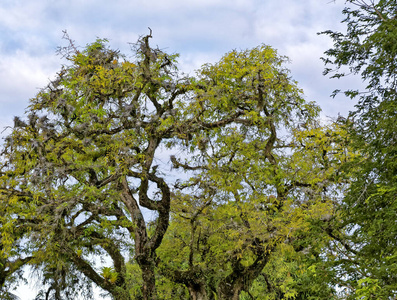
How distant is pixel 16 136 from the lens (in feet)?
44.9

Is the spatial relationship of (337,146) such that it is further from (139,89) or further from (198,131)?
(139,89)

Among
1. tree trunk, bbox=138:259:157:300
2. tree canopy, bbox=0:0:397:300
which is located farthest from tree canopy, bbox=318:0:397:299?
tree trunk, bbox=138:259:157:300

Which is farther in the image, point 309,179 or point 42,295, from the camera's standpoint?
point 42,295

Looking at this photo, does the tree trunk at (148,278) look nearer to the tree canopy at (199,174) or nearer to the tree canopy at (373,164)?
the tree canopy at (199,174)

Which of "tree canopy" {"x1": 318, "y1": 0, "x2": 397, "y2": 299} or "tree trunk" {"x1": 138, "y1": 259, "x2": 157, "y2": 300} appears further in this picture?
"tree trunk" {"x1": 138, "y1": 259, "x2": 157, "y2": 300}

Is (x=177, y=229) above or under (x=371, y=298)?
above

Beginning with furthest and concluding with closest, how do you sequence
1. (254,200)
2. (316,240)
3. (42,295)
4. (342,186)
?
(42,295), (342,186), (254,200), (316,240)

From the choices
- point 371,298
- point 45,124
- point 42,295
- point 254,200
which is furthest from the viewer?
point 42,295

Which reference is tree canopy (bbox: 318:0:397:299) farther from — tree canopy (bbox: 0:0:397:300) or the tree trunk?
the tree trunk

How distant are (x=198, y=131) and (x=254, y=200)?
3159 mm

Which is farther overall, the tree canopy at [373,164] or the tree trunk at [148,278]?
the tree trunk at [148,278]

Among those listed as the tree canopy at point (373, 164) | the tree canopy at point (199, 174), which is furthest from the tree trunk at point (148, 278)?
the tree canopy at point (373, 164)

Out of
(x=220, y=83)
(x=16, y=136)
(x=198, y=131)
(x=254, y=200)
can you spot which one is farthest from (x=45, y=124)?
(x=254, y=200)

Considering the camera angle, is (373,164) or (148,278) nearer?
(373,164)
